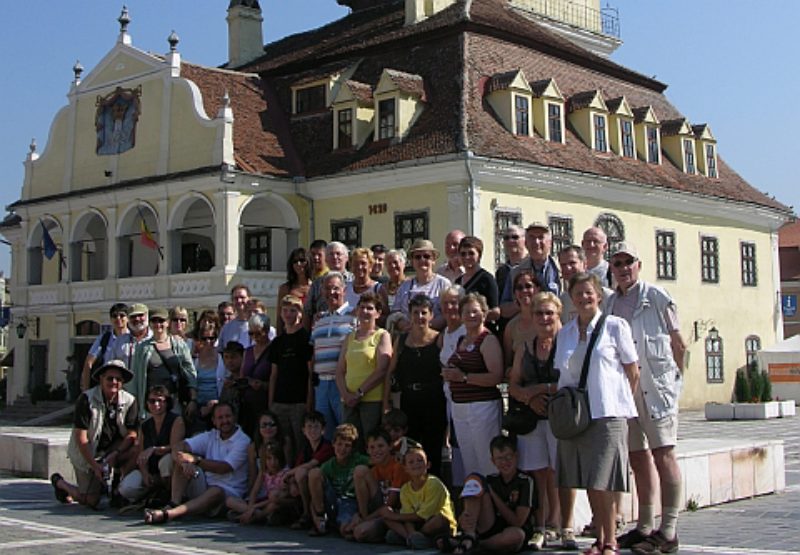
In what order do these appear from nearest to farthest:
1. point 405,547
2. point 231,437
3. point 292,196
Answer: point 405,547, point 231,437, point 292,196

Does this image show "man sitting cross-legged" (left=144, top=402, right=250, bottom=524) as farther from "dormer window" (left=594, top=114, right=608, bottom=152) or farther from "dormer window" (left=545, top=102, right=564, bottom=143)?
"dormer window" (left=594, top=114, right=608, bottom=152)

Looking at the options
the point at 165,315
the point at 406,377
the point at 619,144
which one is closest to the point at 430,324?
the point at 406,377

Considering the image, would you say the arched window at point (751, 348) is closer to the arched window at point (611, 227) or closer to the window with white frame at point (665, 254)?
the window with white frame at point (665, 254)

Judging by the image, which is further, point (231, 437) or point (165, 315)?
point (165, 315)

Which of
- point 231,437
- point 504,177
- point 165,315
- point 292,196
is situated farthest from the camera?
point 292,196

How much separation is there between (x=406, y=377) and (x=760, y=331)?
1136 inches

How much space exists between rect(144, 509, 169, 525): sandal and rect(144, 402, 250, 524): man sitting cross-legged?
10cm

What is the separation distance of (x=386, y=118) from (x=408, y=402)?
19.1 m

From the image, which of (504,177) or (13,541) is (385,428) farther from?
(504,177)

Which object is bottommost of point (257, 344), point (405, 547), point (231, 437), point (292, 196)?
point (405, 547)

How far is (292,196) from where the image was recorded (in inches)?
1148

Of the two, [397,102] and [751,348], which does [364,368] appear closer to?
[397,102]

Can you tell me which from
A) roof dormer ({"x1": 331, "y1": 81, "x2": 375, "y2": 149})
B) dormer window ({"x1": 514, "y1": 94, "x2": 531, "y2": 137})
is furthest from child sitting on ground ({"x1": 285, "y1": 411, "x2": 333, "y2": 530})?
roof dormer ({"x1": 331, "y1": 81, "x2": 375, "y2": 149})

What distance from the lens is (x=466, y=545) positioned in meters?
8.27
